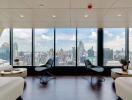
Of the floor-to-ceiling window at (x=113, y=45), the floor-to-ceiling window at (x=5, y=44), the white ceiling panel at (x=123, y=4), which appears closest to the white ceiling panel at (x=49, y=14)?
the white ceiling panel at (x=123, y=4)

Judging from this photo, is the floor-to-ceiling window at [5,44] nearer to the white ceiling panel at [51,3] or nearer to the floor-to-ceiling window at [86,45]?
the floor-to-ceiling window at [86,45]

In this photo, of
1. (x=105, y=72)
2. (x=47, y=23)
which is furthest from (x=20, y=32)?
(x=105, y=72)

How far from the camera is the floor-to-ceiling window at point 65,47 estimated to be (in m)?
8.35

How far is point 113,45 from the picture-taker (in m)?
8.30

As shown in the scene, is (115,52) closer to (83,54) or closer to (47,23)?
(83,54)

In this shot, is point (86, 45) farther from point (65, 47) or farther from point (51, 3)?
point (51, 3)

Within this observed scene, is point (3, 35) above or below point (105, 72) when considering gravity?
above

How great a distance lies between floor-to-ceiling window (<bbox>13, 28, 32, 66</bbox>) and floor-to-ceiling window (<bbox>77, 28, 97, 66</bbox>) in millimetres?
2386

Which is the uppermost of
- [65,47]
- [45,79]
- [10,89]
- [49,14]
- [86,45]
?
[49,14]

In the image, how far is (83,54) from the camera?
8.40 m

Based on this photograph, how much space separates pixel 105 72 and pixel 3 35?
17.0 ft

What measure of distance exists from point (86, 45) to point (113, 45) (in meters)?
1.30

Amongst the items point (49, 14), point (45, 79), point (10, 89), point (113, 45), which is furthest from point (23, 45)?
point (10, 89)

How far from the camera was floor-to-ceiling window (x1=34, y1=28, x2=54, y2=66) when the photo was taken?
328 inches
